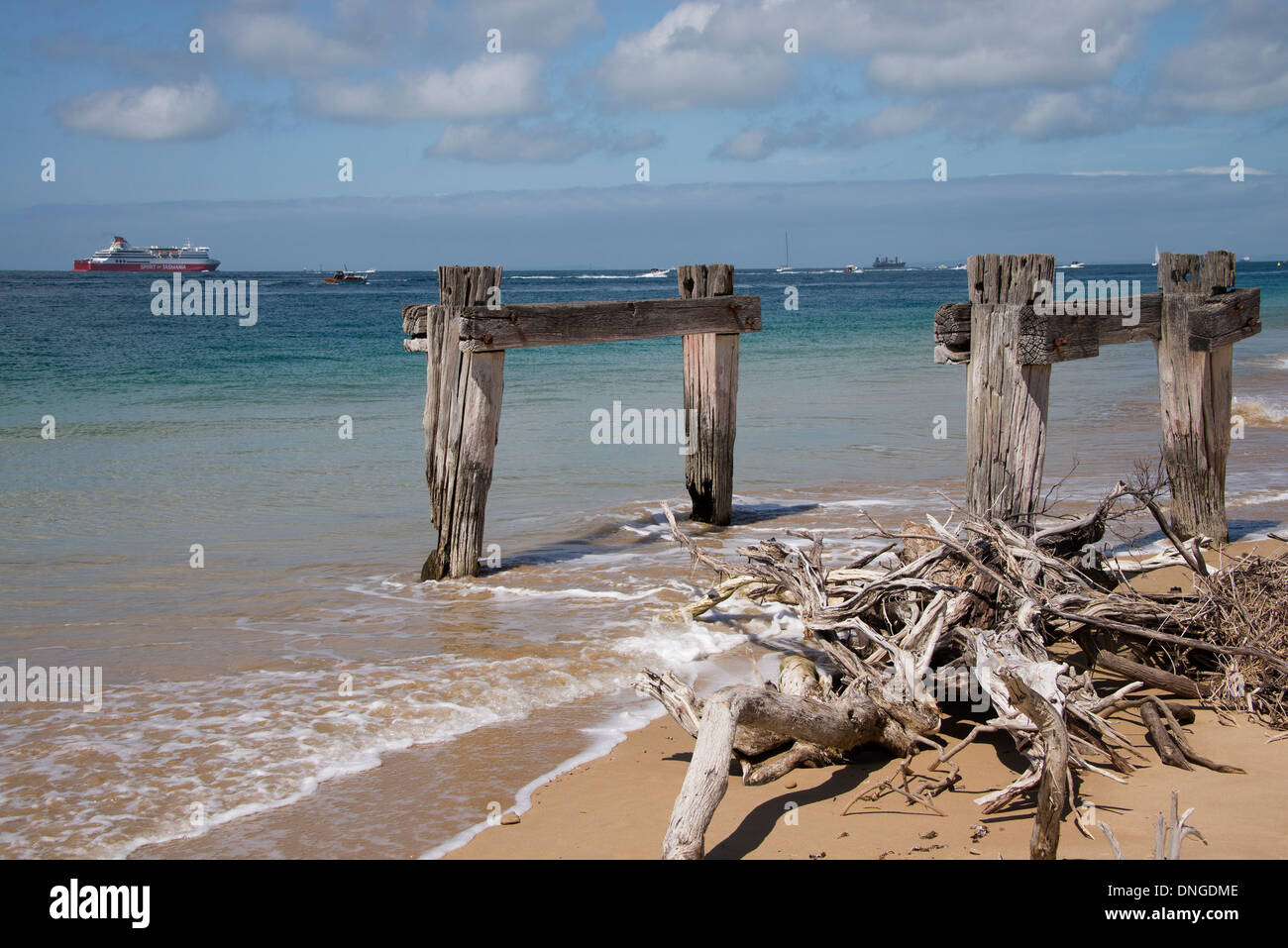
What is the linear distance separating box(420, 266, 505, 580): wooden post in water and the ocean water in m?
0.29

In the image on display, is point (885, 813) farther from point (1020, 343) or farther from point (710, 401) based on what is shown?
point (710, 401)

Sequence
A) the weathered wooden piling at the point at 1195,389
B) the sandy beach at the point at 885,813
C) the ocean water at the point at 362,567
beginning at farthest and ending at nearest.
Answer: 1. the weathered wooden piling at the point at 1195,389
2. the ocean water at the point at 362,567
3. the sandy beach at the point at 885,813

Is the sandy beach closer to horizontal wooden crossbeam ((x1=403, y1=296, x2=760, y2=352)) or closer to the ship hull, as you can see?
horizontal wooden crossbeam ((x1=403, y1=296, x2=760, y2=352))

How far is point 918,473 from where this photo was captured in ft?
36.6

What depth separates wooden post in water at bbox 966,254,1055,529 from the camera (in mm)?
5461

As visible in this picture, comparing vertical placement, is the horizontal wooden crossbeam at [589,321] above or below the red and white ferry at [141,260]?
below

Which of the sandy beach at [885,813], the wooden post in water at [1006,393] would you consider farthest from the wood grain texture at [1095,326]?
the sandy beach at [885,813]

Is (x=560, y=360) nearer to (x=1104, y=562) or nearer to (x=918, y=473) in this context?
(x=918, y=473)

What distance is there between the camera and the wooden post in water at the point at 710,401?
8.73 metres

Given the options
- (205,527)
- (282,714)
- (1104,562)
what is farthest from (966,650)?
(205,527)

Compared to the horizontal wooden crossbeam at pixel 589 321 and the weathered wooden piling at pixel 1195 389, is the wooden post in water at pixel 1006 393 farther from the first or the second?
the horizontal wooden crossbeam at pixel 589 321

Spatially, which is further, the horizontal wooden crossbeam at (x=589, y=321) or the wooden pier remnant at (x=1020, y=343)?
the horizontal wooden crossbeam at (x=589, y=321)

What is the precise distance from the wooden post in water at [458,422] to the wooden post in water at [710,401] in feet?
6.93
